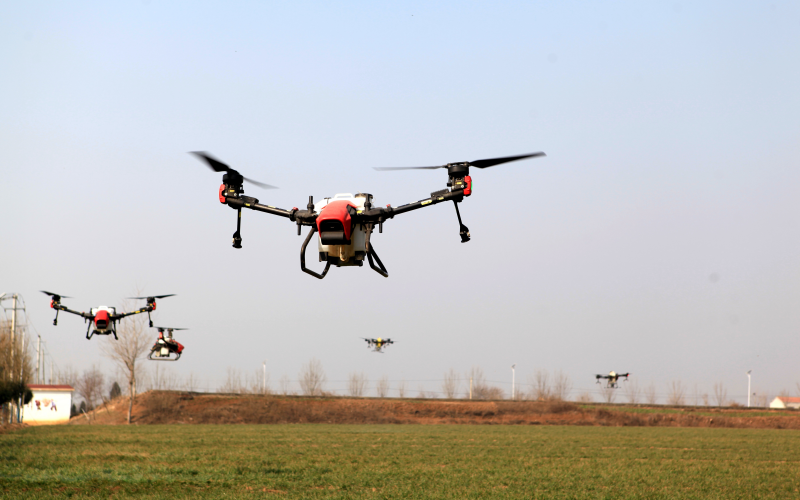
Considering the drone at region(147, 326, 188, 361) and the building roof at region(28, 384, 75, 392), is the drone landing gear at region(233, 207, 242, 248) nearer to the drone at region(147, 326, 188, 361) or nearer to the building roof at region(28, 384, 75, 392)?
the drone at region(147, 326, 188, 361)

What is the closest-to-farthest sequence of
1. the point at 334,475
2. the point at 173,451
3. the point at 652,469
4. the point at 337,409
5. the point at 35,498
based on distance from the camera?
1. the point at 35,498
2. the point at 334,475
3. the point at 652,469
4. the point at 173,451
5. the point at 337,409

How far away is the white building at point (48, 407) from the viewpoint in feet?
271

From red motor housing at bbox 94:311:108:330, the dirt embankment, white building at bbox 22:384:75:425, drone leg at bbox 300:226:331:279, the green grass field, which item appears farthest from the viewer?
white building at bbox 22:384:75:425

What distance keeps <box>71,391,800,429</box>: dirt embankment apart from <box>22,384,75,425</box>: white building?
11338 millimetres

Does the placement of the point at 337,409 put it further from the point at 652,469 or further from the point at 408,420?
the point at 652,469

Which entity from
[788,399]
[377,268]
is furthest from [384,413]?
[788,399]

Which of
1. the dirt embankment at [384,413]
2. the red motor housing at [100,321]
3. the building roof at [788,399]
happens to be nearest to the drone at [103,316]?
the red motor housing at [100,321]

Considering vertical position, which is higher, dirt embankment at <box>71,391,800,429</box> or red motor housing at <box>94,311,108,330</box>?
red motor housing at <box>94,311,108,330</box>

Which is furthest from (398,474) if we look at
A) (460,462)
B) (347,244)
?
(347,244)

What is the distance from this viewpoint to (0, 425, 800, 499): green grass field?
25.0 m

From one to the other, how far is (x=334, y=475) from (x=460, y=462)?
7.67 m

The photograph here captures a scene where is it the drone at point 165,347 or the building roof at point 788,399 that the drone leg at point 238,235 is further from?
the building roof at point 788,399

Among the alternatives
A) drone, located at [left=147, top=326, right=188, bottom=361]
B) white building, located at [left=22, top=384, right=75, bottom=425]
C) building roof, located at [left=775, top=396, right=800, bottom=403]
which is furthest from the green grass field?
building roof, located at [left=775, top=396, right=800, bottom=403]

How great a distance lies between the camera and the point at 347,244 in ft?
37.1
